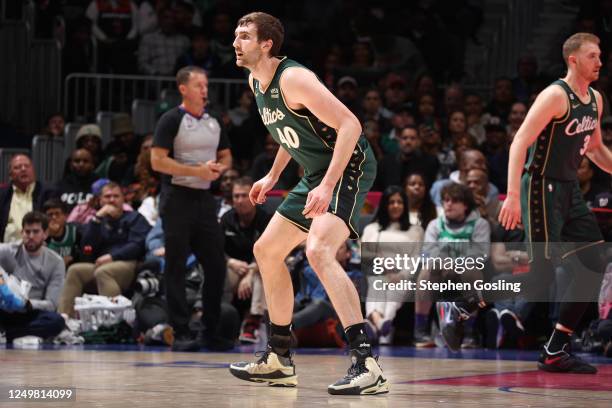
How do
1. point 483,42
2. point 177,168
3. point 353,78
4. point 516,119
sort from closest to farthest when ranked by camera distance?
point 177,168 < point 516,119 < point 353,78 < point 483,42

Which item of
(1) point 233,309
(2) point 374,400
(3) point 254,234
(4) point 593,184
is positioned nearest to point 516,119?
(4) point 593,184

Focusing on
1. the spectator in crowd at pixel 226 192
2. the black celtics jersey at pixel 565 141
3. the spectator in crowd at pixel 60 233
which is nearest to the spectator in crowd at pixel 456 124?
the spectator in crowd at pixel 226 192

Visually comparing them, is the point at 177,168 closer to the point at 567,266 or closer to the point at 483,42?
the point at 567,266

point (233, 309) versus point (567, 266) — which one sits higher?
Result: point (567, 266)

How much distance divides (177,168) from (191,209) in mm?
326

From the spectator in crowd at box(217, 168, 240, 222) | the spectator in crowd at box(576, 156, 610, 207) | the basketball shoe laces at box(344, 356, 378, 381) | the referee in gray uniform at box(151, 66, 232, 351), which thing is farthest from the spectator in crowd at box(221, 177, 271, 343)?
the basketball shoe laces at box(344, 356, 378, 381)

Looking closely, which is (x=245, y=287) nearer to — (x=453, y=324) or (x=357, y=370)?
(x=453, y=324)

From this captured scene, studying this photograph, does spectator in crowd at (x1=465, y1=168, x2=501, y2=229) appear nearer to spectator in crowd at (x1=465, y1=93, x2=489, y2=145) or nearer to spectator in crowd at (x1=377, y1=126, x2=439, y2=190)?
spectator in crowd at (x1=377, y1=126, x2=439, y2=190)

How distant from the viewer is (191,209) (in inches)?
326

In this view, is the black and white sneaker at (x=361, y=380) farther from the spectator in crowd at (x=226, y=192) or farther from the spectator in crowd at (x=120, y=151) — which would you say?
the spectator in crowd at (x=120, y=151)

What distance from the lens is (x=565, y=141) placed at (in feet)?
22.4

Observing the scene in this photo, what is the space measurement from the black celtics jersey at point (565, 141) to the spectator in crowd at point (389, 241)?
2.56m

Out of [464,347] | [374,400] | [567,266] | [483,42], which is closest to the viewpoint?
[374,400]

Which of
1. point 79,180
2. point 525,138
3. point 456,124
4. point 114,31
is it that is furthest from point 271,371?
point 114,31
